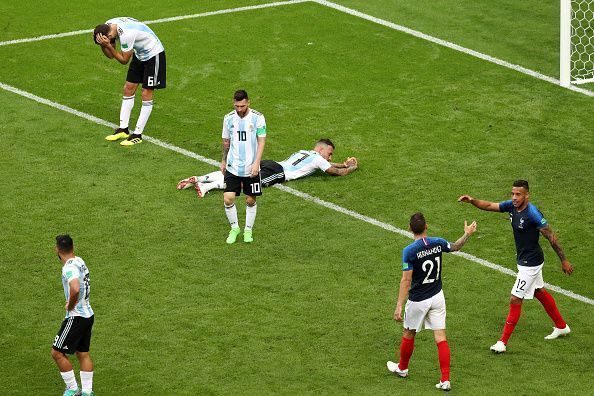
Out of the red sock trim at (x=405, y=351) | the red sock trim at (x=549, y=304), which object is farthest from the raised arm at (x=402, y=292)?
the red sock trim at (x=549, y=304)

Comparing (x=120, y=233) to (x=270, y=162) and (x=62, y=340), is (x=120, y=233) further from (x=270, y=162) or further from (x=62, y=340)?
(x=62, y=340)

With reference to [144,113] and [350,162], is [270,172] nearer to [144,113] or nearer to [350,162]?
[350,162]

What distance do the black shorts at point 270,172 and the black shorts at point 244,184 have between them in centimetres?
169

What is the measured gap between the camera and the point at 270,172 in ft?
62.6

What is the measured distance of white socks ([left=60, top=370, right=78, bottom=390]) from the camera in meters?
13.6

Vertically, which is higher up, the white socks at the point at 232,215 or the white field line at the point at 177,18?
the white socks at the point at 232,215

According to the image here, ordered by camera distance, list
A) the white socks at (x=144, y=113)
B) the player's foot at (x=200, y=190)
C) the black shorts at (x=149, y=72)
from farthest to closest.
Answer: the white socks at (x=144, y=113) → the black shorts at (x=149, y=72) → the player's foot at (x=200, y=190)

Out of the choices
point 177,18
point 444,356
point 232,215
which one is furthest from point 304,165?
point 177,18

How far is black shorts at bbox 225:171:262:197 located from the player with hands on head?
11.4 feet

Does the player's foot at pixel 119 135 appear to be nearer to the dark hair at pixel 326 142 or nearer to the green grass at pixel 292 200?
the green grass at pixel 292 200

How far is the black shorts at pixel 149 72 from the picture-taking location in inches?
795

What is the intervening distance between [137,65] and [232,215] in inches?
157

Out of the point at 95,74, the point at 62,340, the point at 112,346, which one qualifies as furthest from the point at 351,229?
the point at 95,74

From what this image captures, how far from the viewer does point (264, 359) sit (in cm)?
1459
